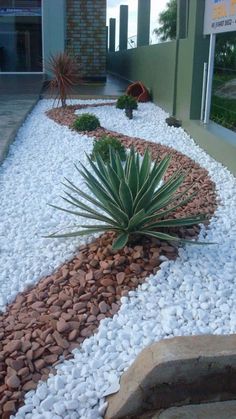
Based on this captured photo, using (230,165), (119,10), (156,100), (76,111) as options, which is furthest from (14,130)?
(119,10)

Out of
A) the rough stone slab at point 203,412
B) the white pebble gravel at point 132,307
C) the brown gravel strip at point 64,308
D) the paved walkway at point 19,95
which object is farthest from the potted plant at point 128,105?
the rough stone slab at point 203,412

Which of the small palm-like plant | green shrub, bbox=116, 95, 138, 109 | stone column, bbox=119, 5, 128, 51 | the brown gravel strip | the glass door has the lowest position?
the brown gravel strip

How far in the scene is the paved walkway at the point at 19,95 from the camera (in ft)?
25.3

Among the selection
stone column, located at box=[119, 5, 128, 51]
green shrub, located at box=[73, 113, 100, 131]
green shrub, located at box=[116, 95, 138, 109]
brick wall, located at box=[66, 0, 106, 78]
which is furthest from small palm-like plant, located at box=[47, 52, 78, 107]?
stone column, located at box=[119, 5, 128, 51]

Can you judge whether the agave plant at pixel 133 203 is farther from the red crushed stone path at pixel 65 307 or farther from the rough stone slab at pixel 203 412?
the rough stone slab at pixel 203 412

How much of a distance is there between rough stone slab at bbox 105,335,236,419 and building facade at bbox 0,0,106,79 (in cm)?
1333

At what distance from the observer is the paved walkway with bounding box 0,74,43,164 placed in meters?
7.48

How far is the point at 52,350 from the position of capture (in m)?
2.85

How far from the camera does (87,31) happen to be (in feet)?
57.4

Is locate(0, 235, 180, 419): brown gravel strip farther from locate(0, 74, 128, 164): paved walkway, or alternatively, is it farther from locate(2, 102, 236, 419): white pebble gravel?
locate(0, 74, 128, 164): paved walkway

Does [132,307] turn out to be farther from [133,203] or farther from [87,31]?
[87,31]

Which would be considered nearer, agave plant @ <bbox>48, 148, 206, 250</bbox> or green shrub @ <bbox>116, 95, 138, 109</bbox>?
agave plant @ <bbox>48, 148, 206, 250</bbox>

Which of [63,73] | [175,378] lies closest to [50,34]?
[63,73]

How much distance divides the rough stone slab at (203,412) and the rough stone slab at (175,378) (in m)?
0.03
